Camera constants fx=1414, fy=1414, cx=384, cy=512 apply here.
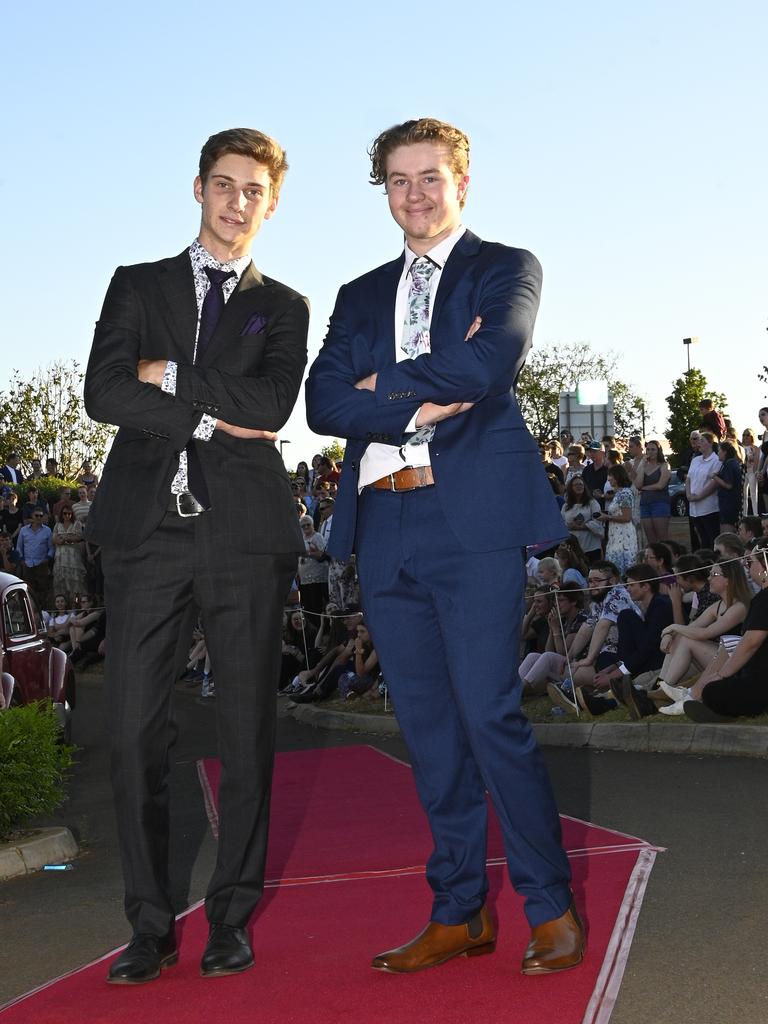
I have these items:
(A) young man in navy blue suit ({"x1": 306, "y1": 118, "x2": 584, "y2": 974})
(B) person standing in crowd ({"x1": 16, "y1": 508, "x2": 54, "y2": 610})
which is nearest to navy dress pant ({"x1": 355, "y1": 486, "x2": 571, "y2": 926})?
(A) young man in navy blue suit ({"x1": 306, "y1": 118, "x2": 584, "y2": 974})

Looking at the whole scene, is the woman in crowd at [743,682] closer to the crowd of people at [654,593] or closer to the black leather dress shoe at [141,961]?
the crowd of people at [654,593]

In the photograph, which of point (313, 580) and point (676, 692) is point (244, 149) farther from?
point (313, 580)

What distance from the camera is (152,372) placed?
4523 mm

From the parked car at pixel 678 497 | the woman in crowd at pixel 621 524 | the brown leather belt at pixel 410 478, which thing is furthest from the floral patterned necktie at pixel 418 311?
the parked car at pixel 678 497

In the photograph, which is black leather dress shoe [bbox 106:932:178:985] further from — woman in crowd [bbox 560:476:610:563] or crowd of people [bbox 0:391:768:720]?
woman in crowd [bbox 560:476:610:563]

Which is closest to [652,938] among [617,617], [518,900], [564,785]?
[518,900]

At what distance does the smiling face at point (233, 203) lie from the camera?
4602mm

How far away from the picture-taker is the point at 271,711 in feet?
15.0

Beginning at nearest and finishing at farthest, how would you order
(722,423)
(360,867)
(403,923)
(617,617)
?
(403,923) < (360,867) < (617,617) < (722,423)

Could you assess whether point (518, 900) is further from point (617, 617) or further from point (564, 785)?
point (617, 617)

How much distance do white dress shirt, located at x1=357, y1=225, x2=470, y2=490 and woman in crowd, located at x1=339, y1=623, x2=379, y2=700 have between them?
39.4 ft

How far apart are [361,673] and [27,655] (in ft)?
16.6

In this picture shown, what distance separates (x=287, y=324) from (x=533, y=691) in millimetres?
10168

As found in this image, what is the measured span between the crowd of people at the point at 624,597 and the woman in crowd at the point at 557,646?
1 centimetres
